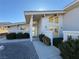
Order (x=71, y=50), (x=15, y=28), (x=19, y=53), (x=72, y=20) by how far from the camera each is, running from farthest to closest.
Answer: (x=15, y=28) < (x=72, y=20) < (x=19, y=53) < (x=71, y=50)

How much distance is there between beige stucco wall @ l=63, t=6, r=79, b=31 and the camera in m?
15.9

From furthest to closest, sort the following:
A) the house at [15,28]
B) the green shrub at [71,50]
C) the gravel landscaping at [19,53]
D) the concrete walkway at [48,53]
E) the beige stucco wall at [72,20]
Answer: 1. the house at [15,28]
2. the beige stucco wall at [72,20]
3. the gravel landscaping at [19,53]
4. the concrete walkway at [48,53]
5. the green shrub at [71,50]

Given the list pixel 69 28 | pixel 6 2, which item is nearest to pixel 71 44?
pixel 69 28

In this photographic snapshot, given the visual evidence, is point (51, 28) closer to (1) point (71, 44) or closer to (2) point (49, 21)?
(2) point (49, 21)

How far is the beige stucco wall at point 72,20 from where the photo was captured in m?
15.9

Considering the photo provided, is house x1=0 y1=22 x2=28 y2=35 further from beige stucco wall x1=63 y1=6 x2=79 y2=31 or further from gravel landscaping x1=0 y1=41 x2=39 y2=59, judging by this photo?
gravel landscaping x1=0 y1=41 x2=39 y2=59

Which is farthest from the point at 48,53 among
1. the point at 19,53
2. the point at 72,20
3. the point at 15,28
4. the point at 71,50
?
the point at 15,28

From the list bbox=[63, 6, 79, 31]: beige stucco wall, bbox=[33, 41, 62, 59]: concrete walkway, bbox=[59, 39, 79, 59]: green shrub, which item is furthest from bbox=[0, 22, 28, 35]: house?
bbox=[59, 39, 79, 59]: green shrub

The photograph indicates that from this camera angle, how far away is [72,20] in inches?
669

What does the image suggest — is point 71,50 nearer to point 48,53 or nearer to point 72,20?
point 48,53

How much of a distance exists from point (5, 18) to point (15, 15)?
5.97m

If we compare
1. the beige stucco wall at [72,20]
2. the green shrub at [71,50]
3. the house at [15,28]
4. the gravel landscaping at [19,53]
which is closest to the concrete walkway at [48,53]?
the gravel landscaping at [19,53]

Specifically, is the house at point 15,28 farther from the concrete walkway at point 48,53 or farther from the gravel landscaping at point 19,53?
the concrete walkway at point 48,53

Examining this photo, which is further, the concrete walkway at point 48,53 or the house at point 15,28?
→ the house at point 15,28
